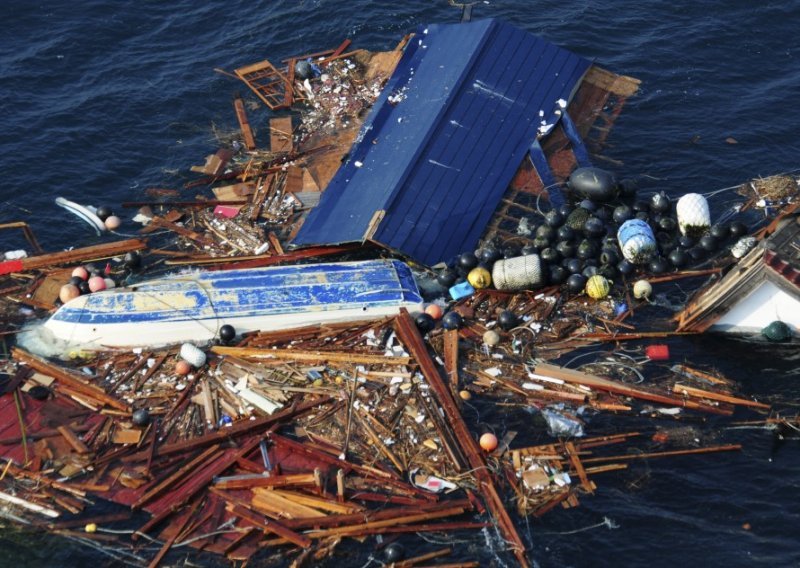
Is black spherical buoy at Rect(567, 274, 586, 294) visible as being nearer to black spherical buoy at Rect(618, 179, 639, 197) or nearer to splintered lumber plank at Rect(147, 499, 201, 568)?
black spherical buoy at Rect(618, 179, 639, 197)

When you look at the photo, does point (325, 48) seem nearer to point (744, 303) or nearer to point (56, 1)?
point (56, 1)

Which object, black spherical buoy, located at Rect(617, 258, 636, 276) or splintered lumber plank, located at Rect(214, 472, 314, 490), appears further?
black spherical buoy, located at Rect(617, 258, 636, 276)

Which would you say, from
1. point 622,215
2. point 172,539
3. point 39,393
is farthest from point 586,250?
Result: point 39,393

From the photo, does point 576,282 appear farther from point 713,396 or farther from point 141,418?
point 141,418

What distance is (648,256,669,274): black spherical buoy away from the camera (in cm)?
2736

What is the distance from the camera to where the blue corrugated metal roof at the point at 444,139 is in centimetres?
2838

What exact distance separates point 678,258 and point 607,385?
568cm

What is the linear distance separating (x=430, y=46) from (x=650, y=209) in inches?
410

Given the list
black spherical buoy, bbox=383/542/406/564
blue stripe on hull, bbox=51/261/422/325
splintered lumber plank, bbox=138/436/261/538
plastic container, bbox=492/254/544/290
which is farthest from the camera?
plastic container, bbox=492/254/544/290

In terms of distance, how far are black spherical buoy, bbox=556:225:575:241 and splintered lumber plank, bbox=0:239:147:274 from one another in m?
14.0

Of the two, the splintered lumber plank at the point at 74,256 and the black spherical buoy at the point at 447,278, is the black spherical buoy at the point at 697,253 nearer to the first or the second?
the black spherical buoy at the point at 447,278

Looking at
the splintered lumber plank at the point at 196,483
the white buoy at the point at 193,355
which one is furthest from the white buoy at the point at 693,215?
the white buoy at the point at 193,355

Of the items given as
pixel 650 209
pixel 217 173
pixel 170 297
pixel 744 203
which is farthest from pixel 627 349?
pixel 217 173

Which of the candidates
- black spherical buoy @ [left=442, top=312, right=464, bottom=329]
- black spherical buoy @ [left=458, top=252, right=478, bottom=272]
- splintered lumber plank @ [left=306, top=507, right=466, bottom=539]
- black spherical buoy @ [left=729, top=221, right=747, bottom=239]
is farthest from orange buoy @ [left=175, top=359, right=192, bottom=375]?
black spherical buoy @ [left=729, top=221, right=747, bottom=239]
